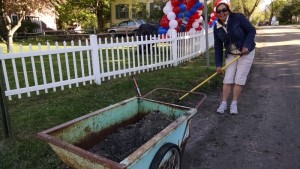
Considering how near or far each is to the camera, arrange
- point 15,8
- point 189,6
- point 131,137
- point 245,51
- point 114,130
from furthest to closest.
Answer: point 15,8, point 189,6, point 245,51, point 114,130, point 131,137

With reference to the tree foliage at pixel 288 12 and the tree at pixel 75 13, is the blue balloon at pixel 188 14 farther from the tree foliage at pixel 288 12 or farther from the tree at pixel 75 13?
the tree foliage at pixel 288 12

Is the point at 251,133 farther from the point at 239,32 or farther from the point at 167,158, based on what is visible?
the point at 167,158

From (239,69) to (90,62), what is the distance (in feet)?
12.1

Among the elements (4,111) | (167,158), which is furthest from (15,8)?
(167,158)

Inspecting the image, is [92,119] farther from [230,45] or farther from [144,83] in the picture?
[144,83]

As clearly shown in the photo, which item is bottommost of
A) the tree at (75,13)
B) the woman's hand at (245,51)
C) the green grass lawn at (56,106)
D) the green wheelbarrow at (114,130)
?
the green grass lawn at (56,106)

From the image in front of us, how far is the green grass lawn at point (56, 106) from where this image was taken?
3.14 metres

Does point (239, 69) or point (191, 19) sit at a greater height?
point (191, 19)

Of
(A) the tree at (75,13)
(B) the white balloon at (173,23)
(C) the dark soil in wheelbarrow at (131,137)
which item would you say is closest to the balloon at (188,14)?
(B) the white balloon at (173,23)

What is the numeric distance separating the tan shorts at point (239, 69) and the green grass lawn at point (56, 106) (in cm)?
159

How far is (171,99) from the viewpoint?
216 inches

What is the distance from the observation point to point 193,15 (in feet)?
36.7

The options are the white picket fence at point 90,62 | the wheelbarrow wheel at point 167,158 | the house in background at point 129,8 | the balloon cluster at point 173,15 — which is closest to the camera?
the wheelbarrow wheel at point 167,158

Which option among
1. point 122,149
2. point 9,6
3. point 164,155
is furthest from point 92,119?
point 9,6
